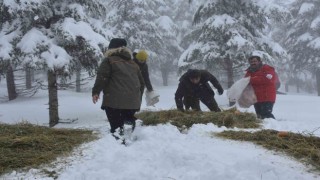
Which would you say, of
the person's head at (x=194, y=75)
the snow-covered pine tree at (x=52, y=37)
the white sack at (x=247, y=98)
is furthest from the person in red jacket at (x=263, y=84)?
the snow-covered pine tree at (x=52, y=37)

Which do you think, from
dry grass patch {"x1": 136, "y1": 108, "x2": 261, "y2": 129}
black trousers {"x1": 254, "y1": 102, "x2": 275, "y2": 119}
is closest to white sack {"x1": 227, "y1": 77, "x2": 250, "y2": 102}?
black trousers {"x1": 254, "y1": 102, "x2": 275, "y2": 119}

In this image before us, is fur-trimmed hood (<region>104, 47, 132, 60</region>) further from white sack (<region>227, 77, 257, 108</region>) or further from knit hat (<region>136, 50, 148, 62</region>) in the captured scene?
white sack (<region>227, 77, 257, 108</region>)

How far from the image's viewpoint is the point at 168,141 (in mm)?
4863

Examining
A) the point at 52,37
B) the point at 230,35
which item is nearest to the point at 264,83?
the point at 52,37

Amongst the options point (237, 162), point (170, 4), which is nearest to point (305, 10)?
point (170, 4)

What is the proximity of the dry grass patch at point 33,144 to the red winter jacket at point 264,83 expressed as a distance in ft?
13.8

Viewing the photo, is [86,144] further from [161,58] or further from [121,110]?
[161,58]

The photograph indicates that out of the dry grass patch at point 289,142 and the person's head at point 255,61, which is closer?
the dry grass patch at point 289,142

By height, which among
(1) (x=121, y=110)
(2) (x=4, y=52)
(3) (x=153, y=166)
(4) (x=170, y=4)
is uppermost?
(4) (x=170, y=4)

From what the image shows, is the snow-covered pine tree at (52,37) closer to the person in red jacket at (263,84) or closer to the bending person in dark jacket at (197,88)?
the bending person in dark jacket at (197,88)

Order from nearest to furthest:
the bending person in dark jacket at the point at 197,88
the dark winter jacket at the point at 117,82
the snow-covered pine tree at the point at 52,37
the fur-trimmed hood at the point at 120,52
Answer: the dark winter jacket at the point at 117,82, the fur-trimmed hood at the point at 120,52, the bending person in dark jacket at the point at 197,88, the snow-covered pine tree at the point at 52,37

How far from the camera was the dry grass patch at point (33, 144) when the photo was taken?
4.10 m

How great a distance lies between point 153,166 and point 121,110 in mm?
2020

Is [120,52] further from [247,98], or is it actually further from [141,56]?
[247,98]
